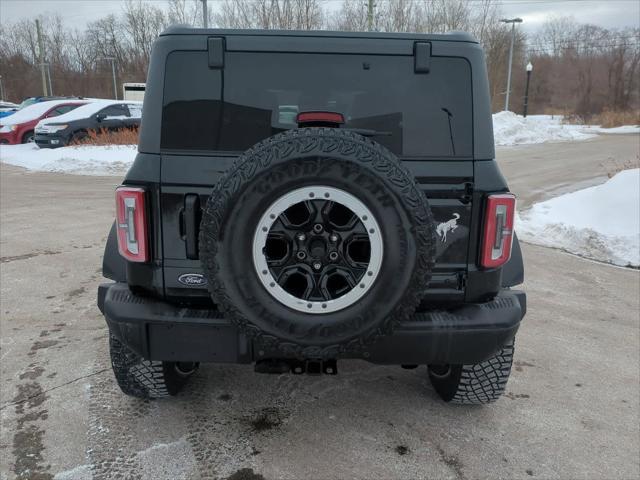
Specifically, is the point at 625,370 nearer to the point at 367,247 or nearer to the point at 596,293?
the point at 596,293

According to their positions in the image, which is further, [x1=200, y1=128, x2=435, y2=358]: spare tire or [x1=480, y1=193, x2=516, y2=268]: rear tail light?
[x1=480, y1=193, x2=516, y2=268]: rear tail light

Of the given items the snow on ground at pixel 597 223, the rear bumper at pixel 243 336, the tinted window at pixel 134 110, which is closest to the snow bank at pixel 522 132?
the tinted window at pixel 134 110

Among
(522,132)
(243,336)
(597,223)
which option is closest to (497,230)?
(243,336)

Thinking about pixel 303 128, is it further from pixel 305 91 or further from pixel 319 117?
pixel 305 91

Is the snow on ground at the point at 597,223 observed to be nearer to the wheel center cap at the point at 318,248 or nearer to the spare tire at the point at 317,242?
the spare tire at the point at 317,242

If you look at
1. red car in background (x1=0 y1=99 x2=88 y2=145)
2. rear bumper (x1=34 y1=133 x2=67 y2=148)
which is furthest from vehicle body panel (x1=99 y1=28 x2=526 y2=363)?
red car in background (x1=0 y1=99 x2=88 y2=145)

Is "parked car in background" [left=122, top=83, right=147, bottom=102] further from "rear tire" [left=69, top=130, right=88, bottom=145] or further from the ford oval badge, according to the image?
the ford oval badge

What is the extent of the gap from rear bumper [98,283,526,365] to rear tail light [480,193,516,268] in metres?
0.26

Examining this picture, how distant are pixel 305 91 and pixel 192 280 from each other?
3.54ft

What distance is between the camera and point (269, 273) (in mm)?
2107

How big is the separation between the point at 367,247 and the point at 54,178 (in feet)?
42.8

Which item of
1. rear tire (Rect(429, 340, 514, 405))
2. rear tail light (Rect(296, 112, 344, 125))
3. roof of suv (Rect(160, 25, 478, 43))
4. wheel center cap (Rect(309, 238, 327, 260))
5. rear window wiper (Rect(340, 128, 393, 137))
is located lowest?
rear tire (Rect(429, 340, 514, 405))

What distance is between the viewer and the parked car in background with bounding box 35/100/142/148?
16953 mm

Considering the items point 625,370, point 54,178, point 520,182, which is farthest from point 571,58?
point 625,370
